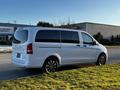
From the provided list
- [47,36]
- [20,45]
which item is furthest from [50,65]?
[20,45]

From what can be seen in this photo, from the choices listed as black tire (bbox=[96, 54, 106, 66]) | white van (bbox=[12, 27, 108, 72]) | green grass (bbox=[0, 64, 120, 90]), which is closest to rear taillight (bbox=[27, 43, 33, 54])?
white van (bbox=[12, 27, 108, 72])

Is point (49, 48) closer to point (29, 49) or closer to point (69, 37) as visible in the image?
point (29, 49)

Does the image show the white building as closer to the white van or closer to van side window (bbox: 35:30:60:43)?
the white van

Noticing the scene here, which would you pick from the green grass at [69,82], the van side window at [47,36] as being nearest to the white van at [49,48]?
the van side window at [47,36]

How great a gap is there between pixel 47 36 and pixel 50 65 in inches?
49.4

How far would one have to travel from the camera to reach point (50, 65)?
36.9 ft

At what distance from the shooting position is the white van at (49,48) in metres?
10.6

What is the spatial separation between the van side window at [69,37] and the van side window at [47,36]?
11.5 inches

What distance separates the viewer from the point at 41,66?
429 inches

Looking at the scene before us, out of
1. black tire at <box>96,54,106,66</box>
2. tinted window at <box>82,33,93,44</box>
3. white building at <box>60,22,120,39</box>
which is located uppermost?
white building at <box>60,22,120,39</box>

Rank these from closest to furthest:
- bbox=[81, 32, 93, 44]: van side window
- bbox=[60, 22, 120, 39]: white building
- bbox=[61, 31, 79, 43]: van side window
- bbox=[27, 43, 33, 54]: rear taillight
→ bbox=[27, 43, 33, 54]: rear taillight, bbox=[61, 31, 79, 43]: van side window, bbox=[81, 32, 93, 44]: van side window, bbox=[60, 22, 120, 39]: white building

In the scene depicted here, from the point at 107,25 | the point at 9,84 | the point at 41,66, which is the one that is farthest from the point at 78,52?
the point at 107,25

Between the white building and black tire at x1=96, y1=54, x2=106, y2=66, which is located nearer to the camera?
black tire at x1=96, y1=54, x2=106, y2=66

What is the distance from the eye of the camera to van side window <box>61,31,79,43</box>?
1184 cm
